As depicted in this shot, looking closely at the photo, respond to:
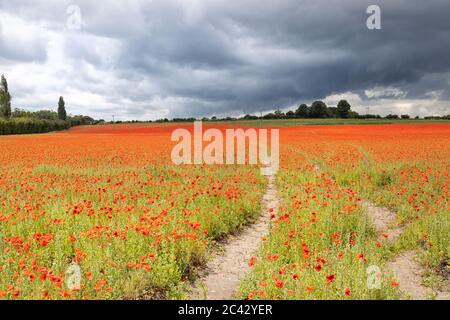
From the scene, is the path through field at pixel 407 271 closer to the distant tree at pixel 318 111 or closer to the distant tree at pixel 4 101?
the distant tree at pixel 4 101

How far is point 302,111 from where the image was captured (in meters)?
122

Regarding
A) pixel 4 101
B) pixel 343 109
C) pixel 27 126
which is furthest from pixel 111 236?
pixel 343 109

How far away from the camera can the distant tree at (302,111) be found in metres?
121

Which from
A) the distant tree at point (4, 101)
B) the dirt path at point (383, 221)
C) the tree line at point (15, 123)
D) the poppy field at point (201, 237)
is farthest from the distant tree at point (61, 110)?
the dirt path at point (383, 221)

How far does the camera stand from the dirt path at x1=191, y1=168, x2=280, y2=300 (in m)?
6.29

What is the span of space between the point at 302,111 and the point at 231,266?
119 m

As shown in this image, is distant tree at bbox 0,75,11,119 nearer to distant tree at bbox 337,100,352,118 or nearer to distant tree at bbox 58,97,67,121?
distant tree at bbox 58,97,67,121

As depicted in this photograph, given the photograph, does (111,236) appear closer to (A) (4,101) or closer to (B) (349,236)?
(B) (349,236)

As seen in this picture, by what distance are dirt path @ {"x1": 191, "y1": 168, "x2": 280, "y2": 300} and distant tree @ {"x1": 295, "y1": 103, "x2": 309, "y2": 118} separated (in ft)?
372

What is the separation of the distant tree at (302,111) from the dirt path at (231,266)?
114m

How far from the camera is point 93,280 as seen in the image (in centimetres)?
572

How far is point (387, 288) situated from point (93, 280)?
435cm
